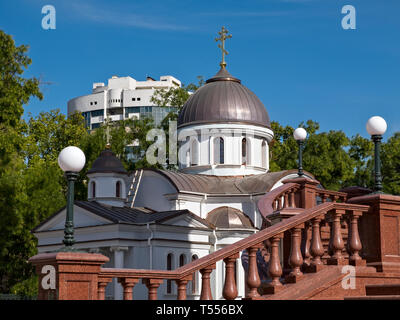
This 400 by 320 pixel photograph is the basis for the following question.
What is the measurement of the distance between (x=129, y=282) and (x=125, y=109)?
106 meters

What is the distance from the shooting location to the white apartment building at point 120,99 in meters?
111

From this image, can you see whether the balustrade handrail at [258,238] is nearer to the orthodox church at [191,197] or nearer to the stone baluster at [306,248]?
the stone baluster at [306,248]

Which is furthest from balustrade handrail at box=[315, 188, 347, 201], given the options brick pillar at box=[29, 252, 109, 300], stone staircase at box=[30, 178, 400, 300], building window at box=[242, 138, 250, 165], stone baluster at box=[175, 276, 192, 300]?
building window at box=[242, 138, 250, 165]

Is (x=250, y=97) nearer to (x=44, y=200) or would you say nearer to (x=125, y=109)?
(x=44, y=200)

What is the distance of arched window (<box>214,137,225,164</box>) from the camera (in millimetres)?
38438

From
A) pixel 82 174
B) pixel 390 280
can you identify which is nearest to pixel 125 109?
pixel 82 174

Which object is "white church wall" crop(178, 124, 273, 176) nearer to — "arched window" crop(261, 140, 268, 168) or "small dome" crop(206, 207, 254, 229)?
"arched window" crop(261, 140, 268, 168)

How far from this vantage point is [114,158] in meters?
37.8

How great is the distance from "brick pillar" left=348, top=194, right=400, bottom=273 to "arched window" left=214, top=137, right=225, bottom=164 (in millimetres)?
29353

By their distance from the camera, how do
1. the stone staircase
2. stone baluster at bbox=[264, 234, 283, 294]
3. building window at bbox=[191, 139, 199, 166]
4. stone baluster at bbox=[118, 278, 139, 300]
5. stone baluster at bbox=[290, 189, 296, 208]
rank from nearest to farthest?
stone baluster at bbox=[118, 278, 139, 300]
the stone staircase
stone baluster at bbox=[264, 234, 283, 294]
stone baluster at bbox=[290, 189, 296, 208]
building window at bbox=[191, 139, 199, 166]

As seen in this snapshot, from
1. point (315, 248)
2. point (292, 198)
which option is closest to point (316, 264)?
point (315, 248)

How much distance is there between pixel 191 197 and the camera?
117ft

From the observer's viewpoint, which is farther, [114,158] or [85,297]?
[114,158]
